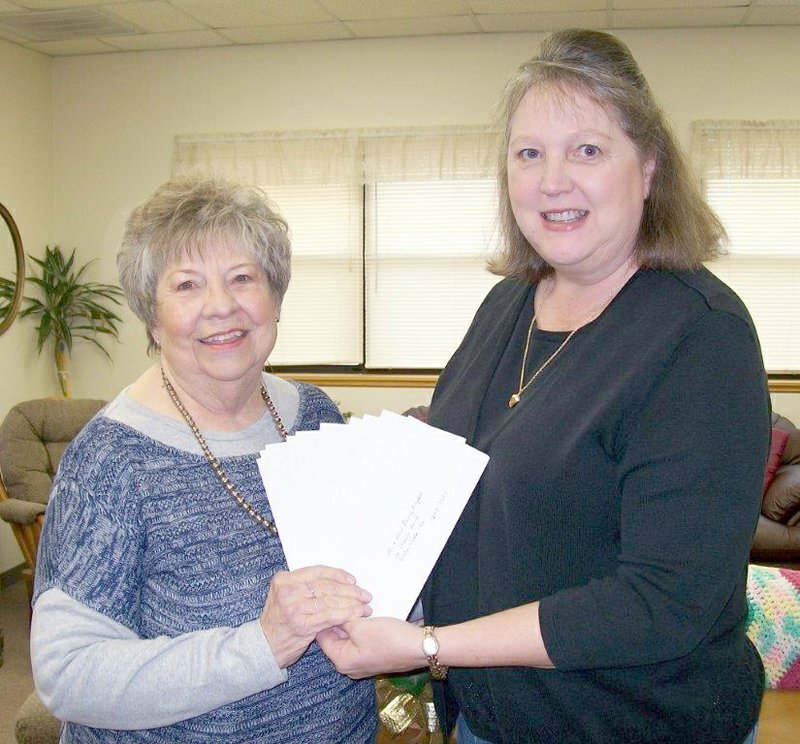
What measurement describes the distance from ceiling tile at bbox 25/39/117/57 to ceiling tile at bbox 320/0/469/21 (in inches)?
72.8

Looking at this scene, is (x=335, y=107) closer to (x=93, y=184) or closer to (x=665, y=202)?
(x=93, y=184)

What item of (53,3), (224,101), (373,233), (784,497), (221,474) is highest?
(53,3)

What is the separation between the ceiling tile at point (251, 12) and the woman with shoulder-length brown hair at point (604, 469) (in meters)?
4.20

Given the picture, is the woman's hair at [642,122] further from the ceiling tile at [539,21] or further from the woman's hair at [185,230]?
the ceiling tile at [539,21]

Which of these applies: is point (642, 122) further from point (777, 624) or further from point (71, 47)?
point (71, 47)

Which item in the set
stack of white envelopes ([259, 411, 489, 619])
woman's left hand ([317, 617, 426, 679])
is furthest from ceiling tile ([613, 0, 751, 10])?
woman's left hand ([317, 617, 426, 679])

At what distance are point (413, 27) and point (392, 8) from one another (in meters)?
0.48

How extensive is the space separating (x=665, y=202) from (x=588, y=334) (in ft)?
0.80

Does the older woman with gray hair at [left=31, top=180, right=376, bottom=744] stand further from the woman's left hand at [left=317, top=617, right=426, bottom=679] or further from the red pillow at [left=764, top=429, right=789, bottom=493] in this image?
the red pillow at [left=764, top=429, right=789, bottom=493]

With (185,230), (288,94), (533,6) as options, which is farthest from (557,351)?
(288,94)

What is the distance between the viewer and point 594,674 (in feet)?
4.07

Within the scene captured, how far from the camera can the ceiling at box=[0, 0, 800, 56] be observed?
510cm

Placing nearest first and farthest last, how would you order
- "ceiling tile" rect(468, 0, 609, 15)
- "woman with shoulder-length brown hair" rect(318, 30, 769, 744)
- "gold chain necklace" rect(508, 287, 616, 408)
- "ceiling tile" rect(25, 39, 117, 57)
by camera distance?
"woman with shoulder-length brown hair" rect(318, 30, 769, 744) < "gold chain necklace" rect(508, 287, 616, 408) < "ceiling tile" rect(468, 0, 609, 15) < "ceiling tile" rect(25, 39, 117, 57)

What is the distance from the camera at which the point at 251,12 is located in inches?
208
